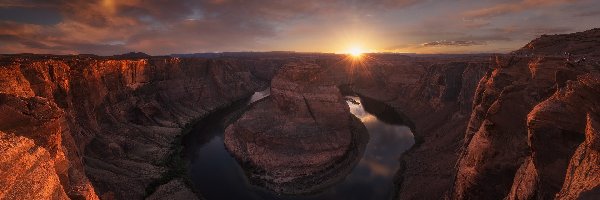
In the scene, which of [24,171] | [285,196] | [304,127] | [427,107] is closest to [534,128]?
[24,171]

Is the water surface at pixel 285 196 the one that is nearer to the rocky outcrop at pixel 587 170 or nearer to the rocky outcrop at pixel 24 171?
the rocky outcrop at pixel 24 171

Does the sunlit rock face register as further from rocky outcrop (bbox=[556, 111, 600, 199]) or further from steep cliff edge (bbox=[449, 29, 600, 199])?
rocky outcrop (bbox=[556, 111, 600, 199])

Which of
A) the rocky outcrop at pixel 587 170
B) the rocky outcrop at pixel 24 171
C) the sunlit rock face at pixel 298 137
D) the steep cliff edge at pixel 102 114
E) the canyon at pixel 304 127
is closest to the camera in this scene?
the rocky outcrop at pixel 587 170

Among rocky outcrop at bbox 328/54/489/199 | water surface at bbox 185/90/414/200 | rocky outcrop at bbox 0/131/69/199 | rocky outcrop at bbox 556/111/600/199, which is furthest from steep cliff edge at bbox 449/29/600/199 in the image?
rocky outcrop at bbox 0/131/69/199

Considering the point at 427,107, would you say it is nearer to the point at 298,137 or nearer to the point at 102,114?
the point at 298,137

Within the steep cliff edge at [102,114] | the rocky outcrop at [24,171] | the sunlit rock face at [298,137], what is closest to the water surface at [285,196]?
the sunlit rock face at [298,137]
